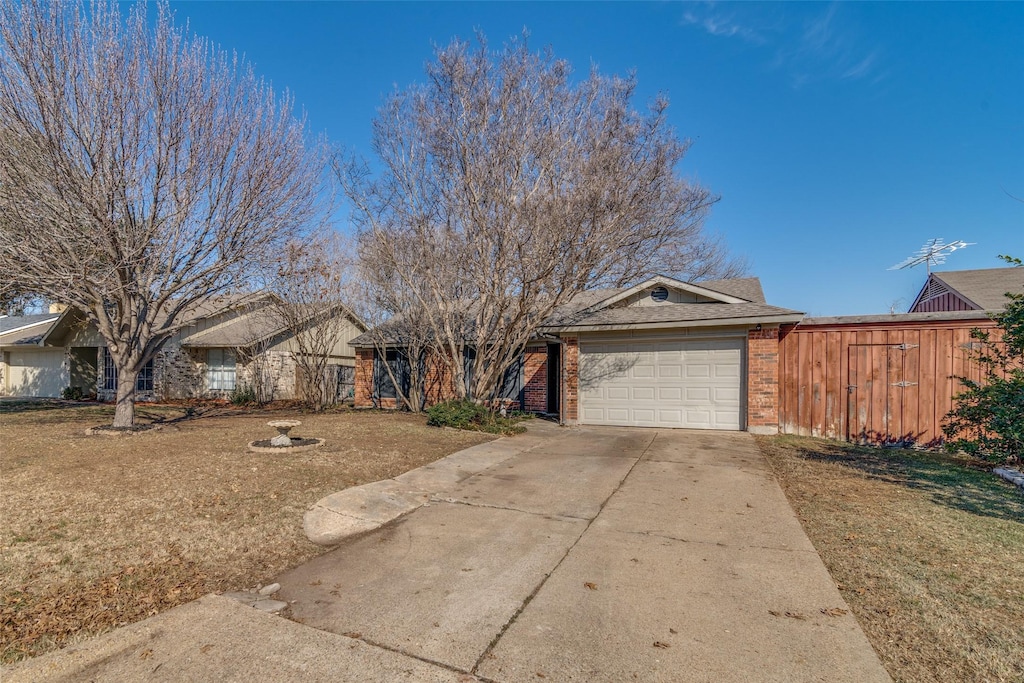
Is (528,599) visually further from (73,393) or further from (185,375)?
(73,393)

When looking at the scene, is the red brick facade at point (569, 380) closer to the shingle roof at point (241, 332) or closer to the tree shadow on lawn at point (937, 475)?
the tree shadow on lawn at point (937, 475)

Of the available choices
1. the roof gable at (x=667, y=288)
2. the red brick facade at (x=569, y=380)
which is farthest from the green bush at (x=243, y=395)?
the roof gable at (x=667, y=288)

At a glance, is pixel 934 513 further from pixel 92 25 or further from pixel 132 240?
pixel 92 25

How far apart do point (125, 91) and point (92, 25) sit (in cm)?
99

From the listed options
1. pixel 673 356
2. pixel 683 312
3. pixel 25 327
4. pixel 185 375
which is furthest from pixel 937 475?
pixel 25 327

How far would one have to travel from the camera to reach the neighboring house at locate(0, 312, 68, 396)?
868 inches

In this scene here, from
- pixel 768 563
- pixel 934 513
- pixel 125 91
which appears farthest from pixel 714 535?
pixel 125 91

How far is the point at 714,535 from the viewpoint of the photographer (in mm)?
4680

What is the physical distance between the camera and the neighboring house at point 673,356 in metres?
10.7

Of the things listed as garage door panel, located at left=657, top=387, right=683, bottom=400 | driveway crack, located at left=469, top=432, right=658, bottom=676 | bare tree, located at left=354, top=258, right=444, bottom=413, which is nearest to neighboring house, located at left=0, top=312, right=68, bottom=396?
bare tree, located at left=354, top=258, right=444, bottom=413

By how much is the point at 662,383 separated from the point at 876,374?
4.06 meters

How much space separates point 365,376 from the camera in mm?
16922

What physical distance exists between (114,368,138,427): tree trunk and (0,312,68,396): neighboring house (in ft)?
53.6

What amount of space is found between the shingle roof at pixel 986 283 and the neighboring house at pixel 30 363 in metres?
34.6
